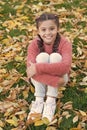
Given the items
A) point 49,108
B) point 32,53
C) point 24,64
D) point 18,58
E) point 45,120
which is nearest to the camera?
point 45,120

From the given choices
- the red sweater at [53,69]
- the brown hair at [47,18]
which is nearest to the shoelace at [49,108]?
the red sweater at [53,69]

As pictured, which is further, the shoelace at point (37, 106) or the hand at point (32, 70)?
the shoelace at point (37, 106)

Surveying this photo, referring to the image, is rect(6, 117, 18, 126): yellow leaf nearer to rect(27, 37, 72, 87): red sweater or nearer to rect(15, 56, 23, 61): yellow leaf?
rect(27, 37, 72, 87): red sweater

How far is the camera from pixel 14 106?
16.0ft

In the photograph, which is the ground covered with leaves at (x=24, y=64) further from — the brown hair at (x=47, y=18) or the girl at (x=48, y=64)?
the brown hair at (x=47, y=18)

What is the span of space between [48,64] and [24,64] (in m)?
1.27

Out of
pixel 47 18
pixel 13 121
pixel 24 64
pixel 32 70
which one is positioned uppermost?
pixel 47 18

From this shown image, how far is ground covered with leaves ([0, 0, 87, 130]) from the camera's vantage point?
4629 mm

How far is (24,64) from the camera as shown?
19.1 feet

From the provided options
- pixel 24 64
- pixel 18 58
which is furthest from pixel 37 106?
pixel 18 58

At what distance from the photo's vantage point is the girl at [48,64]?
461 centimetres

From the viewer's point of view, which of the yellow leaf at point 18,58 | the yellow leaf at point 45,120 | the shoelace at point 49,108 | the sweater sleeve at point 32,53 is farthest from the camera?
the yellow leaf at point 18,58

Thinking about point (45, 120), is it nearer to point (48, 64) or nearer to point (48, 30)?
point (48, 64)

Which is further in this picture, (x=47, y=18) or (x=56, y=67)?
(x=47, y=18)
